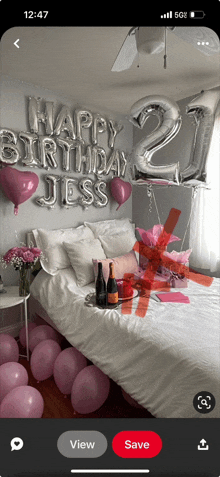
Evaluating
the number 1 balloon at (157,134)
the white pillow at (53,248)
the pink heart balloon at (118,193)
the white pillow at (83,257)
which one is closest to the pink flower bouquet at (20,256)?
the white pillow at (53,248)

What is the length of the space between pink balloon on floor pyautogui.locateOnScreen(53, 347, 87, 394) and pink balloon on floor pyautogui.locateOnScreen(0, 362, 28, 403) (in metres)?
0.15

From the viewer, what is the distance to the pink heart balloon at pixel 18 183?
128cm

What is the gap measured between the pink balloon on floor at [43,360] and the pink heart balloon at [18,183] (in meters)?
0.77

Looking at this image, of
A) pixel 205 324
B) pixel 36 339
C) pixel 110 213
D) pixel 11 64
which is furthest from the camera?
pixel 110 213

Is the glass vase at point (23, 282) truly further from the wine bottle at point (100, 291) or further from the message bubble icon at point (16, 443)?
the message bubble icon at point (16, 443)

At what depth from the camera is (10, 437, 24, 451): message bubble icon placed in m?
0.32

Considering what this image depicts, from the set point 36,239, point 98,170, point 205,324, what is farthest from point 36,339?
point 98,170

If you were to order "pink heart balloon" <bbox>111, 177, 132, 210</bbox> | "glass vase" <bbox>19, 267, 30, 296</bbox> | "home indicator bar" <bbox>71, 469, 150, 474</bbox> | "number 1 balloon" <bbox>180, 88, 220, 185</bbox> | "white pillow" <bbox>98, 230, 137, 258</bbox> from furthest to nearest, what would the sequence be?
1. "white pillow" <bbox>98, 230, 137, 258</bbox>
2. "glass vase" <bbox>19, 267, 30, 296</bbox>
3. "pink heart balloon" <bbox>111, 177, 132, 210</bbox>
4. "number 1 balloon" <bbox>180, 88, 220, 185</bbox>
5. "home indicator bar" <bbox>71, 469, 150, 474</bbox>

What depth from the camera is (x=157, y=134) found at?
1.68 feet

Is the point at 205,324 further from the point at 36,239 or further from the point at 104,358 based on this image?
the point at 36,239

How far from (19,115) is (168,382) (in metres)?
1.24

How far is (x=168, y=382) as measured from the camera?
0.77 meters
